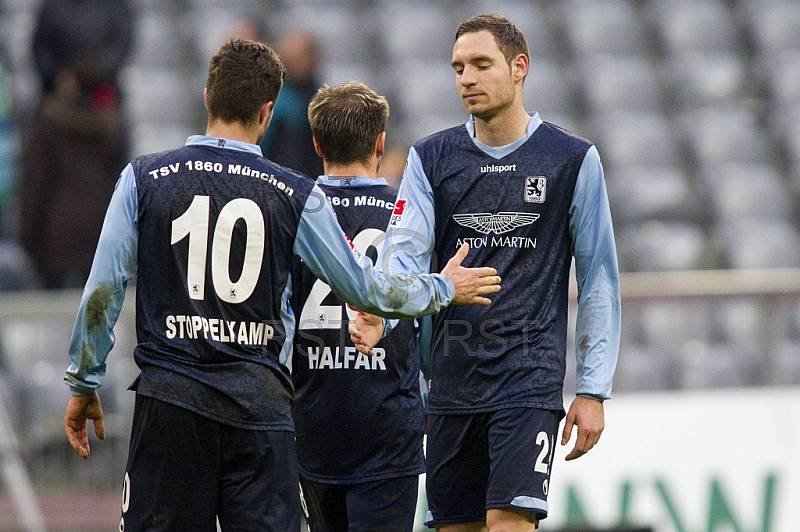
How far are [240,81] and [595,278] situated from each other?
156cm

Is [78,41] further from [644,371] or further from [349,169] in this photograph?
[644,371]

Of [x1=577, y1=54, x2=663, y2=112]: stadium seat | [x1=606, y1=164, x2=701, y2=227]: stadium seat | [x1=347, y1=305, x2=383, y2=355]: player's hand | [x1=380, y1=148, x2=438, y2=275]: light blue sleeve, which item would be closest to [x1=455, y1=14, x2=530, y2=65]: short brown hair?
[x1=380, y1=148, x2=438, y2=275]: light blue sleeve

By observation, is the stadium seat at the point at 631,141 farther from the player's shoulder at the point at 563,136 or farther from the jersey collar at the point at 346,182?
the jersey collar at the point at 346,182

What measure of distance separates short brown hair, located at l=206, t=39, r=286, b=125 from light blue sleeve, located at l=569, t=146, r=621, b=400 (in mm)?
1303

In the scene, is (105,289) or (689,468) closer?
(105,289)

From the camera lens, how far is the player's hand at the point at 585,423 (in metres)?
4.53

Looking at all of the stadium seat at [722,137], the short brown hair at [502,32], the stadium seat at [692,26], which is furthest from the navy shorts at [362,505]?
the stadium seat at [692,26]

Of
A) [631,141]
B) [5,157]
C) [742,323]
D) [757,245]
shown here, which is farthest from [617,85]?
[5,157]

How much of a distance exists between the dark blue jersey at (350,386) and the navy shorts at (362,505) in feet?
0.15

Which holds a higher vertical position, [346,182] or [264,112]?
[264,112]

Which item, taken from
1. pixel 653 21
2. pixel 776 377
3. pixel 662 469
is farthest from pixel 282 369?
pixel 653 21

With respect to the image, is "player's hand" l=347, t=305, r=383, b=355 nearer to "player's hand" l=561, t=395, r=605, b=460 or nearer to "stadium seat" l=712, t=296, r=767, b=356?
"player's hand" l=561, t=395, r=605, b=460

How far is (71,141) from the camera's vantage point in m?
8.56

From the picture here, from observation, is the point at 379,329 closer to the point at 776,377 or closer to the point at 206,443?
the point at 206,443
